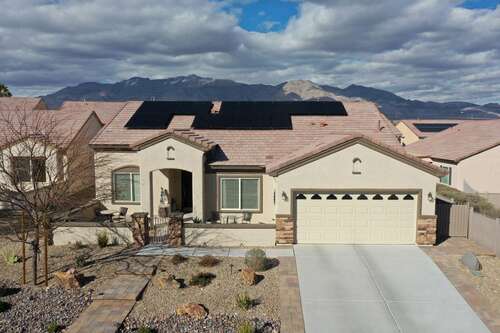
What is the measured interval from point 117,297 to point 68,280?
2133mm

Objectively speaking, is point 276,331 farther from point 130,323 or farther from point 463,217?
point 463,217

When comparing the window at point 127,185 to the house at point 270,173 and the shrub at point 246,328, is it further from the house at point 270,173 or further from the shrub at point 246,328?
the shrub at point 246,328

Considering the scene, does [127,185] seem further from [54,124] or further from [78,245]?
[54,124]

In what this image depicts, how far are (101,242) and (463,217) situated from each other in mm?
16488

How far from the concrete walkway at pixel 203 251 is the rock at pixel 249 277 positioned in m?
2.51

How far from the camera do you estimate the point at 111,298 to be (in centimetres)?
1252

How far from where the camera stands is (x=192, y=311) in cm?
1143

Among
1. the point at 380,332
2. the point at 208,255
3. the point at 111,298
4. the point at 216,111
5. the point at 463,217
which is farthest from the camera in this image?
the point at 216,111

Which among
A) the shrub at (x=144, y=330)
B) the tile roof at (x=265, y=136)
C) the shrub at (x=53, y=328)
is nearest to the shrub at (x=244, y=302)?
the shrub at (x=144, y=330)

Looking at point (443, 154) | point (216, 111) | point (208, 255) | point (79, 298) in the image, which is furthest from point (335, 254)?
point (443, 154)

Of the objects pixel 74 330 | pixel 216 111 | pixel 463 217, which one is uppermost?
pixel 216 111

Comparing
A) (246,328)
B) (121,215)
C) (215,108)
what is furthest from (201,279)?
(215,108)

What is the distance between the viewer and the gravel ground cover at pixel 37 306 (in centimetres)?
1111

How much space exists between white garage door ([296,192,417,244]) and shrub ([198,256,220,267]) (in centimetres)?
470
